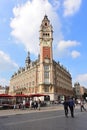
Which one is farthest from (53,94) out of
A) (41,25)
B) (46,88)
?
(41,25)

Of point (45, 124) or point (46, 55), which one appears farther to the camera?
point (46, 55)

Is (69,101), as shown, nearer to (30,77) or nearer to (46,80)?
(46,80)

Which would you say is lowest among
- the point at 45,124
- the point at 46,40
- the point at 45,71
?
the point at 45,124

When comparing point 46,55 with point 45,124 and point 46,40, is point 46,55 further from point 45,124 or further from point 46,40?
point 45,124

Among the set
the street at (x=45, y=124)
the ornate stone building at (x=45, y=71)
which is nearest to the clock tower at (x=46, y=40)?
the ornate stone building at (x=45, y=71)

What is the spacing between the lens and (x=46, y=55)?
107500mm

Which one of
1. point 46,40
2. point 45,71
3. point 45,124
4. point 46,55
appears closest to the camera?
point 45,124

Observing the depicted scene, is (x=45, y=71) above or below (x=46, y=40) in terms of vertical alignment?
below

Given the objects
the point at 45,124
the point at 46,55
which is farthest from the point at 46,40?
the point at 45,124

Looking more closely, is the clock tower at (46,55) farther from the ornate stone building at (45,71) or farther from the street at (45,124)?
the street at (45,124)

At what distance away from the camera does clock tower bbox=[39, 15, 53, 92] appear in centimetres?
10524

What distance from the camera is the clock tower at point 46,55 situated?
10524 centimetres

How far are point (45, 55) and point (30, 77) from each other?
18519 mm

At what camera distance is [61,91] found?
12375cm
